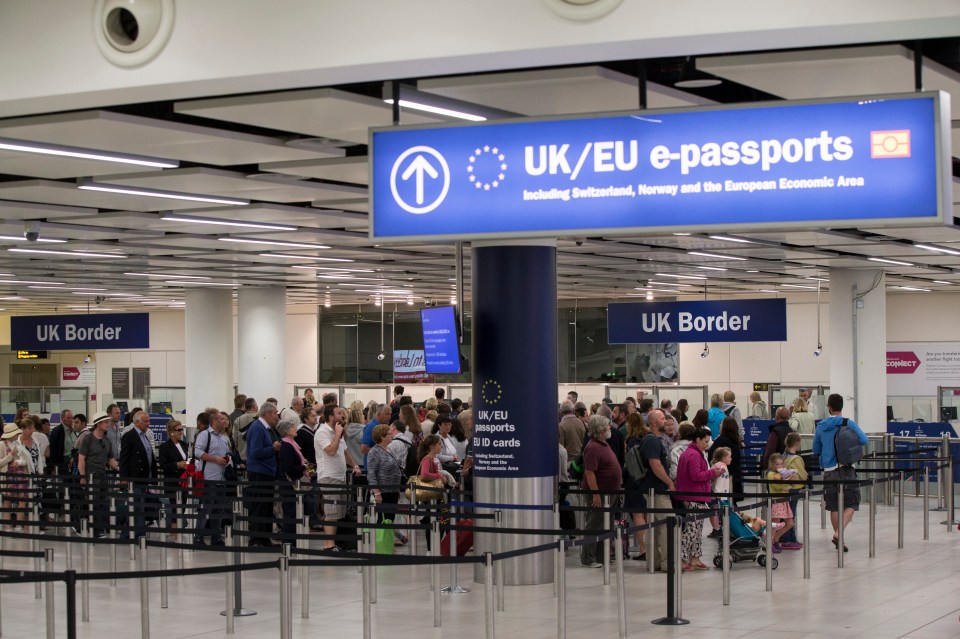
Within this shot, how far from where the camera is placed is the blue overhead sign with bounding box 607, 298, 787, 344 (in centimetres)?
2041

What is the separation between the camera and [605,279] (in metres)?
25.3

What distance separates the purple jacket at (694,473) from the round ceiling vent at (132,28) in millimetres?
7810

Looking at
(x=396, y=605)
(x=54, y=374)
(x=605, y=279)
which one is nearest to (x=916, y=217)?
(x=396, y=605)

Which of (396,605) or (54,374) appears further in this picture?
(54,374)

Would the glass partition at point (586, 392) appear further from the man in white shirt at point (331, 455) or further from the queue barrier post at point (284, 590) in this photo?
the queue barrier post at point (284, 590)

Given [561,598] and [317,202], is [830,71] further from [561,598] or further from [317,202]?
[317,202]

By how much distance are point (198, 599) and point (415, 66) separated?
6.88 m

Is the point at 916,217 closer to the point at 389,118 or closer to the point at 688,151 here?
the point at 688,151

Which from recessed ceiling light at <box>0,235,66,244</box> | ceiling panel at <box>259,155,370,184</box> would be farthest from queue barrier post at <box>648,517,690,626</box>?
recessed ceiling light at <box>0,235,66,244</box>

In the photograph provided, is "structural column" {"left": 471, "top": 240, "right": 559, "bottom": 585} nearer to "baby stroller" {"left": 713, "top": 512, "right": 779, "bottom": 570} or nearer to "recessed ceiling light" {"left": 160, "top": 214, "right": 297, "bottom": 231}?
"baby stroller" {"left": 713, "top": 512, "right": 779, "bottom": 570}

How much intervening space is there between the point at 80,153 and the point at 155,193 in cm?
246

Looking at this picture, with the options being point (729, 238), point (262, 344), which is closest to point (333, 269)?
point (262, 344)

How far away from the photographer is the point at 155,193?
1216 centimetres

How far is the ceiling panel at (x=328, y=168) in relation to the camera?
10.3 metres
